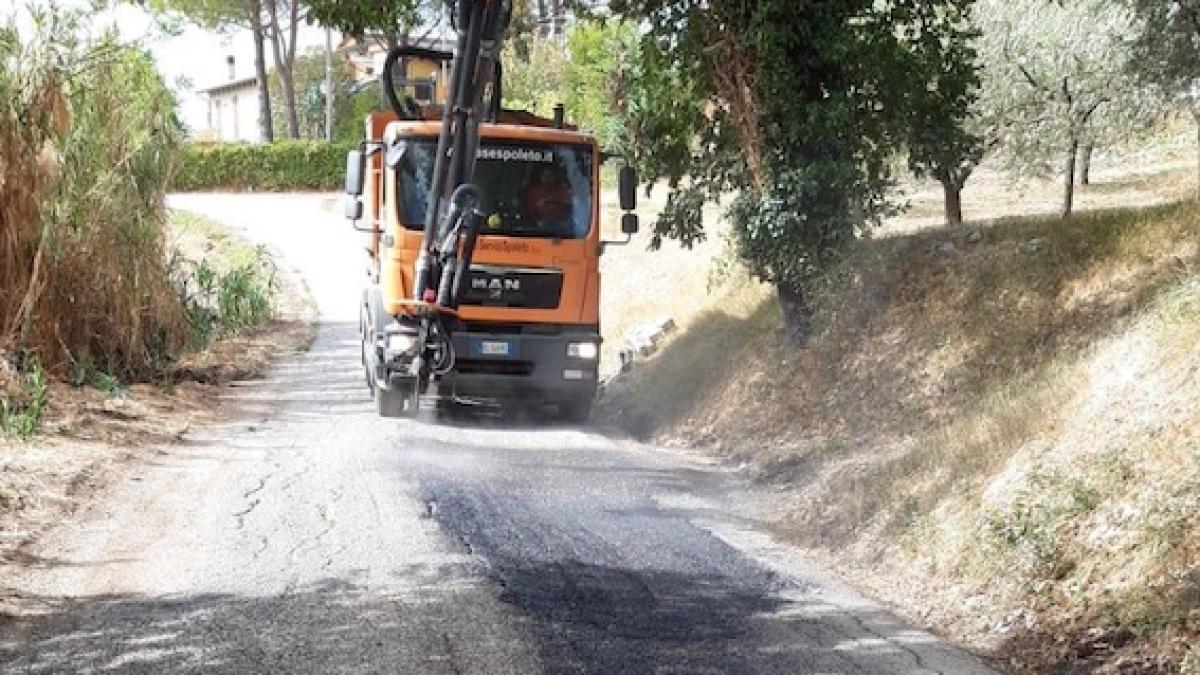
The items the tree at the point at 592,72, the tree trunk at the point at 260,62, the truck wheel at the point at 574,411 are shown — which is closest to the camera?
the truck wheel at the point at 574,411

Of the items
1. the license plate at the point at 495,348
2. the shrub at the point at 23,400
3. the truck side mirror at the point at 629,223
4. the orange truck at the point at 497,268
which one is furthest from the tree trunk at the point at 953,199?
the shrub at the point at 23,400

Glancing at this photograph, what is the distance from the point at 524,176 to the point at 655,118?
2.26 meters

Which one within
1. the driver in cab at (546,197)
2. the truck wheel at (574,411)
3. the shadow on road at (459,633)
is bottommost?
the truck wheel at (574,411)

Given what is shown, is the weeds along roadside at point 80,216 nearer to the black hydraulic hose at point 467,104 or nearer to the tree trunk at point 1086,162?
the black hydraulic hose at point 467,104

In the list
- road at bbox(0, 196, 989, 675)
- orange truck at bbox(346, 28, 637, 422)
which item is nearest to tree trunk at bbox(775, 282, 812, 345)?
orange truck at bbox(346, 28, 637, 422)

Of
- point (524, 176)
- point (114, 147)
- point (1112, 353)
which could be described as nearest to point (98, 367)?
point (114, 147)

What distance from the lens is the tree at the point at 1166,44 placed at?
16.5 metres

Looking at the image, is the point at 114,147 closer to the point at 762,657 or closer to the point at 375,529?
the point at 375,529

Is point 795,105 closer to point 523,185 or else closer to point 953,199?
point 523,185

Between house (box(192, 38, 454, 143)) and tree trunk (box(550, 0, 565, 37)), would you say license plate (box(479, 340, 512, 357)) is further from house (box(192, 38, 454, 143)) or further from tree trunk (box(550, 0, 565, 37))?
house (box(192, 38, 454, 143))

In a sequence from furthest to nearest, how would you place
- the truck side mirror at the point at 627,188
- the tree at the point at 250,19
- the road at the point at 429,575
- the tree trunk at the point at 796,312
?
1. the tree at the point at 250,19
2. the tree trunk at the point at 796,312
3. the truck side mirror at the point at 627,188
4. the road at the point at 429,575

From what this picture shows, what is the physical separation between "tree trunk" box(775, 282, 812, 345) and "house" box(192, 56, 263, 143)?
72.8 meters

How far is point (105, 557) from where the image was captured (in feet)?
33.1

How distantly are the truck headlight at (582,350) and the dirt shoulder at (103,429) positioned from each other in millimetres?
4010
